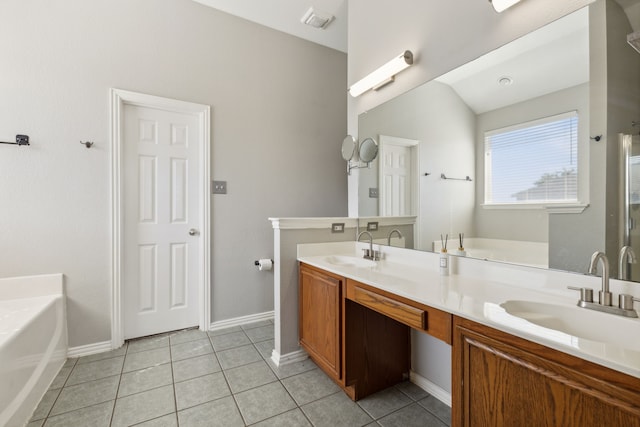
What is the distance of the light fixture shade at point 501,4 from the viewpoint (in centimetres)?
133

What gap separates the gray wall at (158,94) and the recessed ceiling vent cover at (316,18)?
1.02 feet

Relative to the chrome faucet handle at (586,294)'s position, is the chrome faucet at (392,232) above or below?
above

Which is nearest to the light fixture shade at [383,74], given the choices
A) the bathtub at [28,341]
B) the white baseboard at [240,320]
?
the white baseboard at [240,320]

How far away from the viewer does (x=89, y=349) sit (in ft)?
7.25

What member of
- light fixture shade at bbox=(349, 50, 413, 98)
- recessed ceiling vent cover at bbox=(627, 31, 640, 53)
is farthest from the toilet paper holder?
recessed ceiling vent cover at bbox=(627, 31, 640, 53)

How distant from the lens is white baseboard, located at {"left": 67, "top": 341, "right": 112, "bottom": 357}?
2156mm

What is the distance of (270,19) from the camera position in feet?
9.12

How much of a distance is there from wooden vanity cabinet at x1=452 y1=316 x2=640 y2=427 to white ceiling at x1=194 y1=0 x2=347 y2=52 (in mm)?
2731

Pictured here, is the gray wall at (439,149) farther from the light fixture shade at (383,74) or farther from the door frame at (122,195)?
the door frame at (122,195)

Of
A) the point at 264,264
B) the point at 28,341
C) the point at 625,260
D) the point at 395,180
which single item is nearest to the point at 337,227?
the point at 395,180

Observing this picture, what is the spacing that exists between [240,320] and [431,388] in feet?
5.78

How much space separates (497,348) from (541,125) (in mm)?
960

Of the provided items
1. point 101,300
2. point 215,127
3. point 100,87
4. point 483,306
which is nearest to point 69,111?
point 100,87

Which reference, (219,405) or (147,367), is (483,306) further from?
(147,367)
